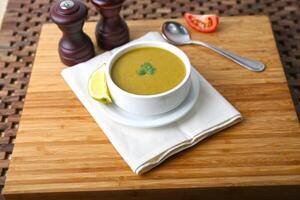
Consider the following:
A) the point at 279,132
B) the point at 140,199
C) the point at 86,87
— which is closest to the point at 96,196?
the point at 140,199

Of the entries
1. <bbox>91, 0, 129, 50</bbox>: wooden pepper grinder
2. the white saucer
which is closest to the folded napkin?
the white saucer

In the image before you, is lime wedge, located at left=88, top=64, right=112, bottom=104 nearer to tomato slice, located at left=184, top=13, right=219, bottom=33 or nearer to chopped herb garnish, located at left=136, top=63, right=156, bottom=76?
chopped herb garnish, located at left=136, top=63, right=156, bottom=76

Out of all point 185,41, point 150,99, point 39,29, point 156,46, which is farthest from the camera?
point 39,29

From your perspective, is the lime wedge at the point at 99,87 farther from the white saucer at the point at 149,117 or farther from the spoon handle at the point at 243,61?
the spoon handle at the point at 243,61

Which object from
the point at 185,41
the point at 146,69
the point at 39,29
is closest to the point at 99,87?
the point at 146,69

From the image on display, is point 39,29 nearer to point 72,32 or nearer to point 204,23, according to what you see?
point 72,32

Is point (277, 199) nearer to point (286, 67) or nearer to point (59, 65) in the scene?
point (286, 67)

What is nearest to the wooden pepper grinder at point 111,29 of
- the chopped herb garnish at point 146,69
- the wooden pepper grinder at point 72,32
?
the wooden pepper grinder at point 72,32
